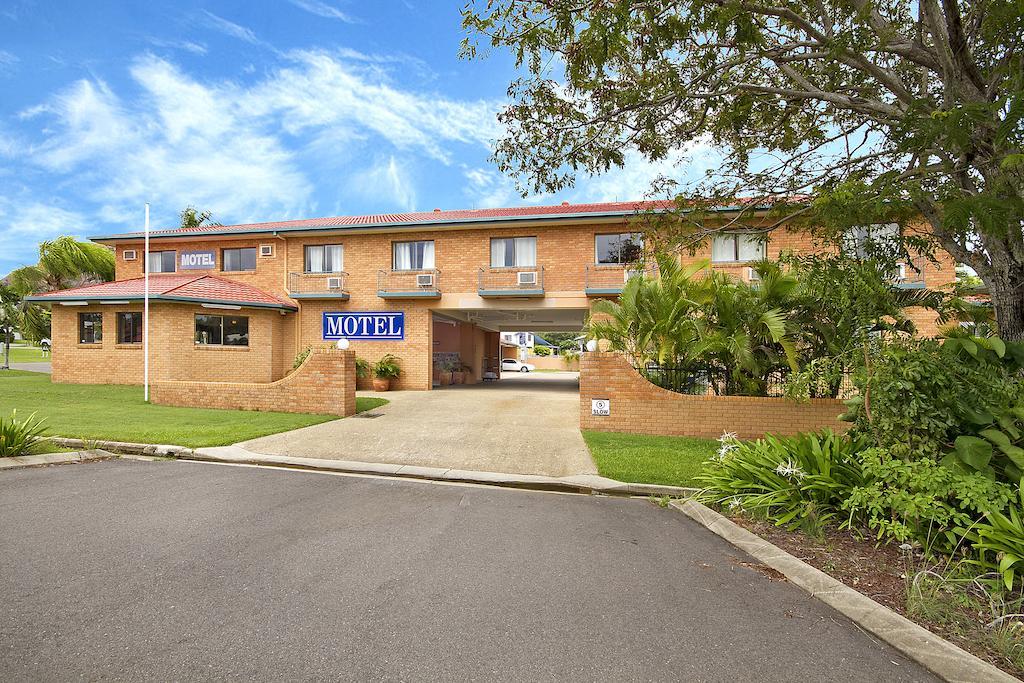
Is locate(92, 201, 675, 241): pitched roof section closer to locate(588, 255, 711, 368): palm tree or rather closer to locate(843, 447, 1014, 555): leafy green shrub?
locate(588, 255, 711, 368): palm tree

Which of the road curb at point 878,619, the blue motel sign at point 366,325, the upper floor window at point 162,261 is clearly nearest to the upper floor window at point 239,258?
the upper floor window at point 162,261

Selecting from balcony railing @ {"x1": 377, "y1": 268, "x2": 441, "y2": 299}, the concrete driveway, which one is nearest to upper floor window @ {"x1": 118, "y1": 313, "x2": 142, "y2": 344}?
balcony railing @ {"x1": 377, "y1": 268, "x2": 441, "y2": 299}

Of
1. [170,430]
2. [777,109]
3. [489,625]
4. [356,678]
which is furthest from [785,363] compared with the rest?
[170,430]

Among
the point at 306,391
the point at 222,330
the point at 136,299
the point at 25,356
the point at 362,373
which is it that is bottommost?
the point at 306,391

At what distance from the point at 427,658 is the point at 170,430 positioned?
8.77 meters

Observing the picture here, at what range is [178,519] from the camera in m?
4.89

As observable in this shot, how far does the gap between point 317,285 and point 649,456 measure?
16549mm

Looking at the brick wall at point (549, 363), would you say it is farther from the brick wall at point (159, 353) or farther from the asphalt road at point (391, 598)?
the asphalt road at point (391, 598)

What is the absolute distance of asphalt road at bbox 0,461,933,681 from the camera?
2713 mm

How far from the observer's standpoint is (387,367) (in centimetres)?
1917

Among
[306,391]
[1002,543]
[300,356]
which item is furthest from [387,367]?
[1002,543]

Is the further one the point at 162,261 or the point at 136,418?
the point at 162,261

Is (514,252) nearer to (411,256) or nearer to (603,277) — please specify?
(603,277)

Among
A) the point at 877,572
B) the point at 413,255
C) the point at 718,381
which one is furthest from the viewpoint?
the point at 413,255
